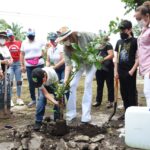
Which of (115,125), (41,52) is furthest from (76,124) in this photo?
(41,52)

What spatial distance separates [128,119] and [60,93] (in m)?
1.08

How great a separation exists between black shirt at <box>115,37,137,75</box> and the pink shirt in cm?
74

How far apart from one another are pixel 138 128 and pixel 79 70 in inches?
66.5

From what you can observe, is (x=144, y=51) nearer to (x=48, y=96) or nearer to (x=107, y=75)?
(x=48, y=96)

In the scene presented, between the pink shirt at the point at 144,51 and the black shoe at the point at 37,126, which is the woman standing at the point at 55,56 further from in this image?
the pink shirt at the point at 144,51

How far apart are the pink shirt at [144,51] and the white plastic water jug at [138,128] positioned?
0.63 meters

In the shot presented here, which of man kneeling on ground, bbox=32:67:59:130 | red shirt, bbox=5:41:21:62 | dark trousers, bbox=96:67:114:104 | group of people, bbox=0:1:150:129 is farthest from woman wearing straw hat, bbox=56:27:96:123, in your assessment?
red shirt, bbox=5:41:21:62

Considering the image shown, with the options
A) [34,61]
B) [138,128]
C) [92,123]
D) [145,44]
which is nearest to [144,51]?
[145,44]

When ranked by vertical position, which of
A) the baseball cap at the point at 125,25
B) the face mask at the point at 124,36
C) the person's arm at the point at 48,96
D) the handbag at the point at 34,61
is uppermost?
the baseball cap at the point at 125,25

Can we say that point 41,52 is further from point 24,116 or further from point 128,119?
point 128,119

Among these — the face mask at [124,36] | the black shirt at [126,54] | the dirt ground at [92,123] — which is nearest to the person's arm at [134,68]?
the black shirt at [126,54]

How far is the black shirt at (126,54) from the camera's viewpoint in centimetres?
554

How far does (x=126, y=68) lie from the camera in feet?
18.6

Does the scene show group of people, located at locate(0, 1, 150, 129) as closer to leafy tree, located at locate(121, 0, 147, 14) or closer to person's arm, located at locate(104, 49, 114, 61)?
person's arm, located at locate(104, 49, 114, 61)
